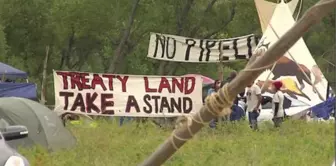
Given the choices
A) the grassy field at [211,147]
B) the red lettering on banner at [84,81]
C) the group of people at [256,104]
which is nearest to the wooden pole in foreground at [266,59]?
the grassy field at [211,147]

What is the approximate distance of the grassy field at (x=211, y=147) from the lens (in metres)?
10.6

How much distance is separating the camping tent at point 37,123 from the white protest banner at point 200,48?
813 centimetres

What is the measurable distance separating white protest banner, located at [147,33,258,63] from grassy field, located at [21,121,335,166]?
635cm

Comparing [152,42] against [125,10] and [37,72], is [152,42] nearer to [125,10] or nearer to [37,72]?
[125,10]

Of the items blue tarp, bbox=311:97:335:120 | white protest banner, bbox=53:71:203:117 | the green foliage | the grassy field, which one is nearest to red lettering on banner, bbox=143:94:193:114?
white protest banner, bbox=53:71:203:117

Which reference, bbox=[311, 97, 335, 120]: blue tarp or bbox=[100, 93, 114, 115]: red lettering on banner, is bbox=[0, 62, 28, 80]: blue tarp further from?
bbox=[311, 97, 335, 120]: blue tarp

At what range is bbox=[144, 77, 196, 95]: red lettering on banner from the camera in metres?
17.0

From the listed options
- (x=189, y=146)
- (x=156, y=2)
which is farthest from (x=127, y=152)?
(x=156, y=2)

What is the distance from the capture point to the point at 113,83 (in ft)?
56.0

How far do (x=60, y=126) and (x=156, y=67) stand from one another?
84.2ft

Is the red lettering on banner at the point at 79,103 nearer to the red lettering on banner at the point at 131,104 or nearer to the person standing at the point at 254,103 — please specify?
the red lettering on banner at the point at 131,104

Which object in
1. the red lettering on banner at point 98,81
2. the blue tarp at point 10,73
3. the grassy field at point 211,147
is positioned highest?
the red lettering on banner at point 98,81

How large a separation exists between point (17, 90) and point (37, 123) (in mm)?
10146

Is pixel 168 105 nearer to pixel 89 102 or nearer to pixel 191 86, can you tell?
pixel 191 86
